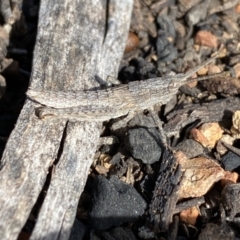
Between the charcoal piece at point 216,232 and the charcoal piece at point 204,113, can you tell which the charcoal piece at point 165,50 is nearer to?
the charcoal piece at point 204,113

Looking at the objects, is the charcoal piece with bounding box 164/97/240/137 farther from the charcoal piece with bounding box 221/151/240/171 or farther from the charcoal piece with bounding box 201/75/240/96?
the charcoal piece with bounding box 221/151/240/171

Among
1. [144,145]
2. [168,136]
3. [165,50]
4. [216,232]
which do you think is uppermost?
[165,50]

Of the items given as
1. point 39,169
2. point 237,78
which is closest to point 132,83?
point 237,78

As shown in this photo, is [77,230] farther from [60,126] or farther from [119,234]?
[60,126]

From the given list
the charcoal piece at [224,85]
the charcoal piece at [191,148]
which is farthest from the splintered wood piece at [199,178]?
the charcoal piece at [224,85]

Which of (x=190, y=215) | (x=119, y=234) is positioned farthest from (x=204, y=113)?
(x=119, y=234)
